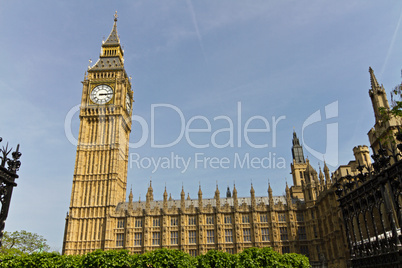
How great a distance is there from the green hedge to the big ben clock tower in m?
29.4

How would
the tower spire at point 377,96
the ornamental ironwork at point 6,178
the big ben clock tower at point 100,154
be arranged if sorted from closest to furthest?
the ornamental ironwork at point 6,178 < the tower spire at point 377,96 < the big ben clock tower at point 100,154

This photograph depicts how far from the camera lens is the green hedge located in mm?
39969

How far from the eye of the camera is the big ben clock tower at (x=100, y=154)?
7162 centimetres

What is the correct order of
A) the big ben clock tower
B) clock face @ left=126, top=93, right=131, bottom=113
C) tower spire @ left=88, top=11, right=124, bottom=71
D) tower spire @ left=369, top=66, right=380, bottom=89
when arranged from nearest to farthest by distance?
tower spire @ left=369, top=66, right=380, bottom=89
the big ben clock tower
tower spire @ left=88, top=11, right=124, bottom=71
clock face @ left=126, top=93, right=131, bottom=113

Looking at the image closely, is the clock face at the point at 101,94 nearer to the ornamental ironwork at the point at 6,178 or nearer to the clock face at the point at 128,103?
the clock face at the point at 128,103

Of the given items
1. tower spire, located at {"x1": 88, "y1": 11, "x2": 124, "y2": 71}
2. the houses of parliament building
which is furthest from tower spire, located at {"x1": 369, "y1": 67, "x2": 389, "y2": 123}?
tower spire, located at {"x1": 88, "y1": 11, "x2": 124, "y2": 71}

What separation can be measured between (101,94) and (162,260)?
190 feet

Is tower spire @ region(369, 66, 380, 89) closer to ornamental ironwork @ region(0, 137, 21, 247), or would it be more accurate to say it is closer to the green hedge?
the green hedge

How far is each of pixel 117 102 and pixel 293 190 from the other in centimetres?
5350

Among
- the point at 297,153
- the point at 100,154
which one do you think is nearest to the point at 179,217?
the point at 100,154

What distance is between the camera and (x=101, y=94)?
86625mm

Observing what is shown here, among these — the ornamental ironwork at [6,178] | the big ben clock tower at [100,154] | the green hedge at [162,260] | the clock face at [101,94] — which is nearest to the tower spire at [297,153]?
the big ben clock tower at [100,154]

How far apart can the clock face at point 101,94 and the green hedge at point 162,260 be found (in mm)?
50459

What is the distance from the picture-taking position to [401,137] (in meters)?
11.6
